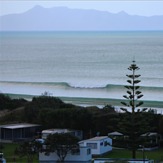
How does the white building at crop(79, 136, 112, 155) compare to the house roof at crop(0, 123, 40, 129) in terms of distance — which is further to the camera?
the house roof at crop(0, 123, 40, 129)

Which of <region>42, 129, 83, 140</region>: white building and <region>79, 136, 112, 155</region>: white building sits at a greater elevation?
<region>42, 129, 83, 140</region>: white building

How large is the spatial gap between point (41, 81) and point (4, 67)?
19.0 meters

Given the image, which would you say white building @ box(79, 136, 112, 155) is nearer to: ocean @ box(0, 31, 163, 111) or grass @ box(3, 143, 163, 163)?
grass @ box(3, 143, 163, 163)

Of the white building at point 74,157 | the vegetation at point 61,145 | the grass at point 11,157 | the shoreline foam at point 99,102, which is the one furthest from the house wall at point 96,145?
the shoreline foam at point 99,102

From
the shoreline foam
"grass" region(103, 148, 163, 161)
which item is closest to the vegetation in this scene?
"grass" region(103, 148, 163, 161)

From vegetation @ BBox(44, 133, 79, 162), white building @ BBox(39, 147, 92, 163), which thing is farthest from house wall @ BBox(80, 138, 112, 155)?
vegetation @ BBox(44, 133, 79, 162)

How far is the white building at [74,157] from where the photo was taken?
26.7 m

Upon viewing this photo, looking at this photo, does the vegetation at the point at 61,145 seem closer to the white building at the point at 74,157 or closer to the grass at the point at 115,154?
the white building at the point at 74,157

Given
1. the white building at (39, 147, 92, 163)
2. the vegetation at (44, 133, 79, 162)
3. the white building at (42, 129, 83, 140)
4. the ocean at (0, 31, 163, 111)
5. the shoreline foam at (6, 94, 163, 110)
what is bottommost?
the white building at (39, 147, 92, 163)

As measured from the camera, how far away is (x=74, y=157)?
1065 inches

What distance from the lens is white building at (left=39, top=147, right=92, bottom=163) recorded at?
26672 millimetres

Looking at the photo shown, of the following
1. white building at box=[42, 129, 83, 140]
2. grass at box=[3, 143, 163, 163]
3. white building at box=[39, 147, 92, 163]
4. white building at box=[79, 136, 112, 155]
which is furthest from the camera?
white building at box=[42, 129, 83, 140]

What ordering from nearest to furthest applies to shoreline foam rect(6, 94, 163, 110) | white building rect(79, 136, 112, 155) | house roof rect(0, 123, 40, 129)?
white building rect(79, 136, 112, 155), house roof rect(0, 123, 40, 129), shoreline foam rect(6, 94, 163, 110)

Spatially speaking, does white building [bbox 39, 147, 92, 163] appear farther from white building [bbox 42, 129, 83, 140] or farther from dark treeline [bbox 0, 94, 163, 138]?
dark treeline [bbox 0, 94, 163, 138]
